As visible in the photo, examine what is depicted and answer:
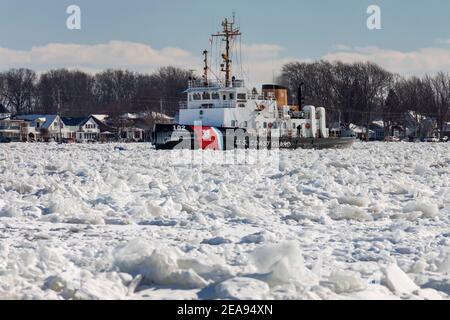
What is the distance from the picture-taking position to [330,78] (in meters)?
97.1

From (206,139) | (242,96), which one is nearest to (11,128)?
(242,96)

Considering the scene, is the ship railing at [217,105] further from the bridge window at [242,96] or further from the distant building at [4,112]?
the distant building at [4,112]

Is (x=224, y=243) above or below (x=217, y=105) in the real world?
below

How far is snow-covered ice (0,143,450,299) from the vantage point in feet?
18.9

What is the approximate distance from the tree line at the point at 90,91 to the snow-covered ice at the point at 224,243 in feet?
299

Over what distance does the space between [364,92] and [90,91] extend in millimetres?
48212

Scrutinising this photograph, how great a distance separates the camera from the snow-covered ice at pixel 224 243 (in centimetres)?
577

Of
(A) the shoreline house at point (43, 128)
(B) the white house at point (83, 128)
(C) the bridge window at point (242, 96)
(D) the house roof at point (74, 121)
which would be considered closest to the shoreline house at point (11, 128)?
(A) the shoreline house at point (43, 128)

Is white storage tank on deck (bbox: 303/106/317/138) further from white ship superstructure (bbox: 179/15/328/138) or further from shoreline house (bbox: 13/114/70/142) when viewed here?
shoreline house (bbox: 13/114/70/142)

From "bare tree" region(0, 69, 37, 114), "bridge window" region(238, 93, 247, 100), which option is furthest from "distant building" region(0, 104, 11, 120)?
"bridge window" region(238, 93, 247, 100)

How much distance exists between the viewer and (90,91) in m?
120

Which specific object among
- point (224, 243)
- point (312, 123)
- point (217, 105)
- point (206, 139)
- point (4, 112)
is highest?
point (4, 112)

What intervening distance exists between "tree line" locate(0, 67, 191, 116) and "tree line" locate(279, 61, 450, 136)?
773 inches

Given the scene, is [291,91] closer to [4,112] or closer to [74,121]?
[74,121]
